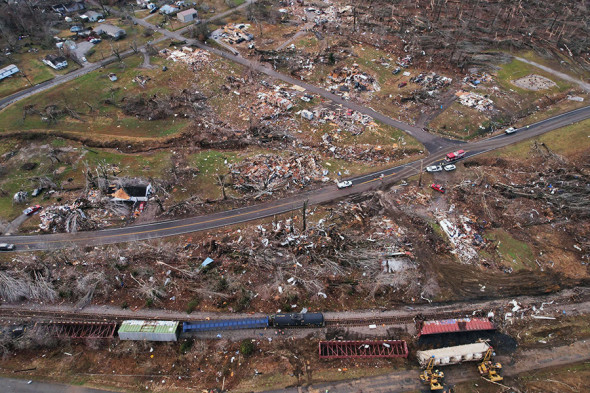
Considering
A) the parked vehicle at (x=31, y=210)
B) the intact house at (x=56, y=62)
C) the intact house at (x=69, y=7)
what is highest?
the intact house at (x=69, y=7)

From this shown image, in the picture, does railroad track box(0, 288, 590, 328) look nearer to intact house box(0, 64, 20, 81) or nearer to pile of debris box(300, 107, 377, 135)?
pile of debris box(300, 107, 377, 135)

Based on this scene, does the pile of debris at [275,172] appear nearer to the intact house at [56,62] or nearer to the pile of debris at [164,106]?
the pile of debris at [164,106]

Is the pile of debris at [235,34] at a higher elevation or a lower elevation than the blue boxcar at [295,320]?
higher

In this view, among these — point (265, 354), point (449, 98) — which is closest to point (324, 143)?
point (449, 98)

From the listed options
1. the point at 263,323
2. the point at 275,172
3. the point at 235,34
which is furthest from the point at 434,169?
the point at 235,34

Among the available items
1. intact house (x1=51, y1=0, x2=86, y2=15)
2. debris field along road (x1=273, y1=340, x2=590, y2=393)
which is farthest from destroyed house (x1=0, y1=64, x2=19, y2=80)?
debris field along road (x1=273, y1=340, x2=590, y2=393)

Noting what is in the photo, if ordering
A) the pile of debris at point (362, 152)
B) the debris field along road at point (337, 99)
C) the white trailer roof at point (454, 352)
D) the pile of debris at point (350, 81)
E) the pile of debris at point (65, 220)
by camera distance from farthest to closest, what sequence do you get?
the pile of debris at point (350, 81)
the debris field along road at point (337, 99)
the pile of debris at point (362, 152)
the pile of debris at point (65, 220)
the white trailer roof at point (454, 352)

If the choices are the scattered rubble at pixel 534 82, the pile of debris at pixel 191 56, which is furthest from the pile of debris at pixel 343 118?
the scattered rubble at pixel 534 82

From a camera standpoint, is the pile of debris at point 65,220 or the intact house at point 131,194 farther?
the intact house at point 131,194
